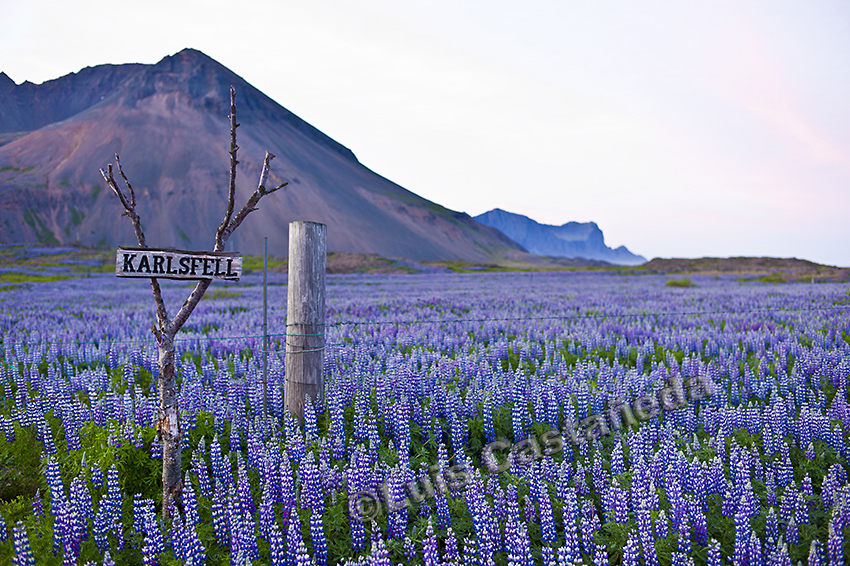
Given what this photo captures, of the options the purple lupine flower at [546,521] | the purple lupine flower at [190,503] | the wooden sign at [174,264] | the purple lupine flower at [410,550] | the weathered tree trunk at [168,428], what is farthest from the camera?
the weathered tree trunk at [168,428]

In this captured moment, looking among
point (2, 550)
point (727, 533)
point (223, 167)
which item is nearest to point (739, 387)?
point (727, 533)

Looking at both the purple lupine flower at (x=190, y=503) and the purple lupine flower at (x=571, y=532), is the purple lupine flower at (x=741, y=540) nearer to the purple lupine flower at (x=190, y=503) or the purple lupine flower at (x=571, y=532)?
the purple lupine flower at (x=571, y=532)

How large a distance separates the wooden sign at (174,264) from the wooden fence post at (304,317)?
1335 mm

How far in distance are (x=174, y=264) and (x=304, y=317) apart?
1812 millimetres

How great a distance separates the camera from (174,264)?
13.0ft

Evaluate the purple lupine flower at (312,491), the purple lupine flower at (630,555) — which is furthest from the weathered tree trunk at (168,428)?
the purple lupine flower at (630,555)

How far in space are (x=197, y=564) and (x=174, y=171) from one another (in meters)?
204

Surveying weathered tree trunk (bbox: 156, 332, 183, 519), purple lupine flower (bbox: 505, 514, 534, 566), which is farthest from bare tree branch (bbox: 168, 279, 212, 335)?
purple lupine flower (bbox: 505, 514, 534, 566)

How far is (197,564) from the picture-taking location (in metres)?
3.20

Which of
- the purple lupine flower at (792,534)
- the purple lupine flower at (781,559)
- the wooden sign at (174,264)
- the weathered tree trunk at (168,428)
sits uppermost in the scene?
the wooden sign at (174,264)

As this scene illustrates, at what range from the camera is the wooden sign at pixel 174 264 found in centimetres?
384

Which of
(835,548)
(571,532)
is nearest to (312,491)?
(571,532)

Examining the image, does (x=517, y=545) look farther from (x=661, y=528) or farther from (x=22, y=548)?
(x=22, y=548)

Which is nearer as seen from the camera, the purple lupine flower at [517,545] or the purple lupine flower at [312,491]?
the purple lupine flower at [517,545]
